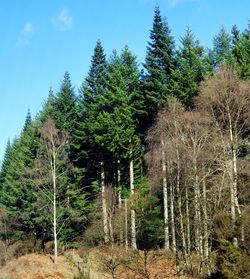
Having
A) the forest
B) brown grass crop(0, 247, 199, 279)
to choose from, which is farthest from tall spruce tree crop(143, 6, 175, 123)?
brown grass crop(0, 247, 199, 279)

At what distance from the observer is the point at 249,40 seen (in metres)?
34.1

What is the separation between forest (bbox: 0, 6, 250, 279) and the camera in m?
26.4

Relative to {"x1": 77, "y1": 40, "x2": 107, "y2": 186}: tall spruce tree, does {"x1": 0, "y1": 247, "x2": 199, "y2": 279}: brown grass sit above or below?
below

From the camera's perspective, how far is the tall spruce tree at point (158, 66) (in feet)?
109

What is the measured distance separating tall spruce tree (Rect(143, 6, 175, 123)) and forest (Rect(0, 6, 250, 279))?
0.09 m

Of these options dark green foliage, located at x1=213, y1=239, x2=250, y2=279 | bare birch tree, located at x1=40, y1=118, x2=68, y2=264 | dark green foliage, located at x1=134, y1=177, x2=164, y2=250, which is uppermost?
bare birch tree, located at x1=40, y1=118, x2=68, y2=264

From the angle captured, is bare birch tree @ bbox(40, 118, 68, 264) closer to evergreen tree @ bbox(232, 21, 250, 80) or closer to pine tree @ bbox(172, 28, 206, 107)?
pine tree @ bbox(172, 28, 206, 107)

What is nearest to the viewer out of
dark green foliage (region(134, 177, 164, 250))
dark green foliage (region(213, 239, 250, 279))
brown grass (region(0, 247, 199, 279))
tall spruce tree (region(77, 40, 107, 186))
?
dark green foliage (region(213, 239, 250, 279))

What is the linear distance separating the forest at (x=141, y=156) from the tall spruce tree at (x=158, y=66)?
87 mm

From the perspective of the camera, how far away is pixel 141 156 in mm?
36875

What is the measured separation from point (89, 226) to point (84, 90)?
12567 mm

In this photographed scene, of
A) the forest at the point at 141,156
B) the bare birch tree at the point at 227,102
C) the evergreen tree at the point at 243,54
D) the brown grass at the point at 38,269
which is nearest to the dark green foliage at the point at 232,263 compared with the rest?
the forest at the point at 141,156

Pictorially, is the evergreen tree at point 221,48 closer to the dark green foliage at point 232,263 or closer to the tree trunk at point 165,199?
the tree trunk at point 165,199

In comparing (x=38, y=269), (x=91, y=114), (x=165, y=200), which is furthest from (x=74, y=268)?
(x=91, y=114)
